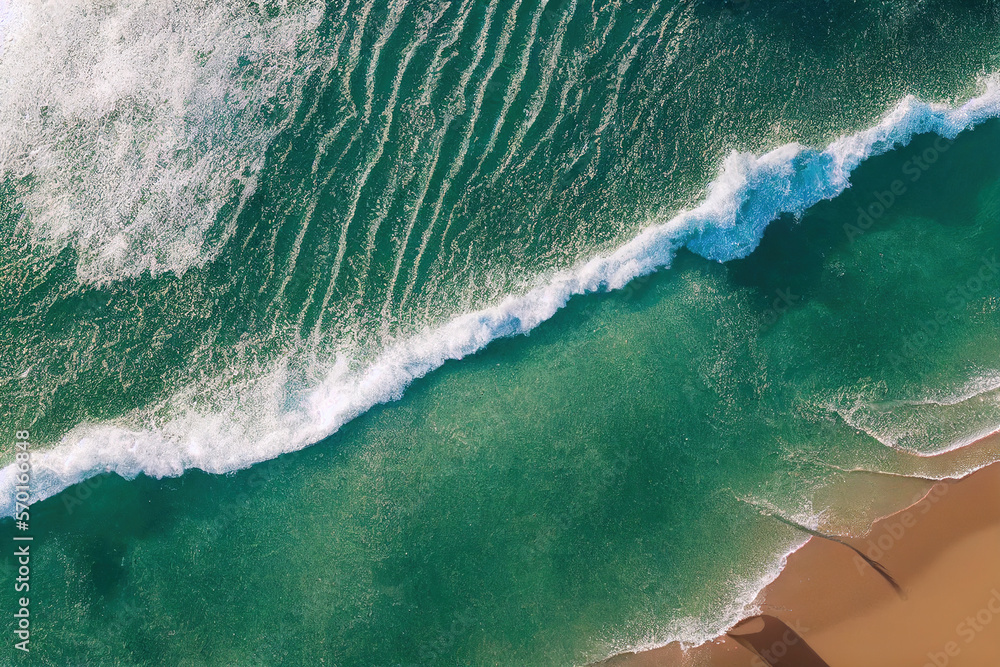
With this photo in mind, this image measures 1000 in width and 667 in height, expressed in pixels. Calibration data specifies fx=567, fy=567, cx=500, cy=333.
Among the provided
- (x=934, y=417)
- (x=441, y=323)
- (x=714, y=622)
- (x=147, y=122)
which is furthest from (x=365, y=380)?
(x=934, y=417)

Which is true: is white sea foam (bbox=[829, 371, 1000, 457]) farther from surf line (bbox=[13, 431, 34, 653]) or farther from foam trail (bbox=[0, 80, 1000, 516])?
surf line (bbox=[13, 431, 34, 653])

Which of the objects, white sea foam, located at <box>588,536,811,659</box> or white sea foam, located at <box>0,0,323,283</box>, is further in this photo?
white sea foam, located at <box>0,0,323,283</box>

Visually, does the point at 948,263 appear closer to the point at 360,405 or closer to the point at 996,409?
the point at 996,409

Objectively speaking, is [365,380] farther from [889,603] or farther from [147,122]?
[889,603]

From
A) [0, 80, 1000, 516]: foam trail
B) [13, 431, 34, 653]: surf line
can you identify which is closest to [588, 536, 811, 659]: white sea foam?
[0, 80, 1000, 516]: foam trail

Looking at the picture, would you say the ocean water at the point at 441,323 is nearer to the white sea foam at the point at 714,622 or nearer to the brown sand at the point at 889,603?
the white sea foam at the point at 714,622

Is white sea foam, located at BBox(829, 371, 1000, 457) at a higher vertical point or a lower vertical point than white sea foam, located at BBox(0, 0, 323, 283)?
lower
